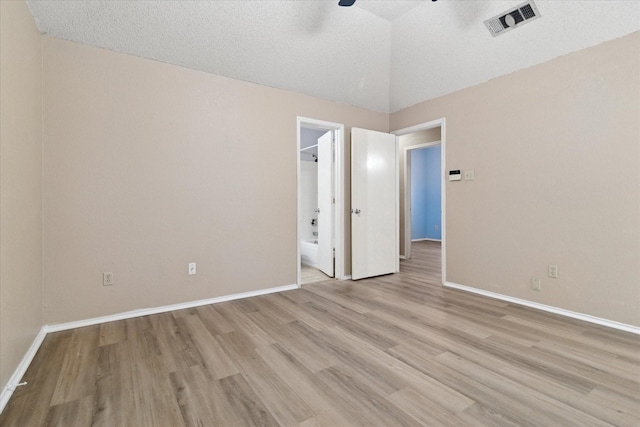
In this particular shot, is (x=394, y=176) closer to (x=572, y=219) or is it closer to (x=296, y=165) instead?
(x=296, y=165)

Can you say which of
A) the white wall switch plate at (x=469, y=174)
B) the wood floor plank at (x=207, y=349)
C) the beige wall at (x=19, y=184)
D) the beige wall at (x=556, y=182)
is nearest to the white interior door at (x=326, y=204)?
the beige wall at (x=556, y=182)

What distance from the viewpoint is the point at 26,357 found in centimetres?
187

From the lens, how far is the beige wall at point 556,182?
2.39 metres

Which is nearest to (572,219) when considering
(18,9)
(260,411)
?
(260,411)

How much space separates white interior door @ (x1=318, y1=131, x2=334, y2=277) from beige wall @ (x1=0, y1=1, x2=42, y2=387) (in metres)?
2.96

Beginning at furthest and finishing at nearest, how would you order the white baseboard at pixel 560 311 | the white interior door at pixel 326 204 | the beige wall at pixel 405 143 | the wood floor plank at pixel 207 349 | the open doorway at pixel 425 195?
1. the open doorway at pixel 425 195
2. the beige wall at pixel 405 143
3. the white interior door at pixel 326 204
4. the white baseboard at pixel 560 311
5. the wood floor plank at pixel 207 349

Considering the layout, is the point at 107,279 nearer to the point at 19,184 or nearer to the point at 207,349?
the point at 19,184

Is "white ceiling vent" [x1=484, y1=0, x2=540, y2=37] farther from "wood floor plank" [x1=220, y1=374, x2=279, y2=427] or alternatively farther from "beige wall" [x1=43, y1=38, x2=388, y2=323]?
"wood floor plank" [x1=220, y1=374, x2=279, y2=427]

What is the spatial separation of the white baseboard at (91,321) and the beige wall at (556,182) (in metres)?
2.33

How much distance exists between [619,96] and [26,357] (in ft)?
15.6

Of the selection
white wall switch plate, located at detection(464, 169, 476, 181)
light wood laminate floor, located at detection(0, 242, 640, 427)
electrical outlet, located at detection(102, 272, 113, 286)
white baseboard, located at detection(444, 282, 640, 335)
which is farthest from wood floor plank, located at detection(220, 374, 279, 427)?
white wall switch plate, located at detection(464, 169, 476, 181)

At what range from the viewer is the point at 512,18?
103 inches

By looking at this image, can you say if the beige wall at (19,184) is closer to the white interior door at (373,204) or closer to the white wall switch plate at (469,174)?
the white interior door at (373,204)

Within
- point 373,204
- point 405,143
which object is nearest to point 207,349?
point 373,204
